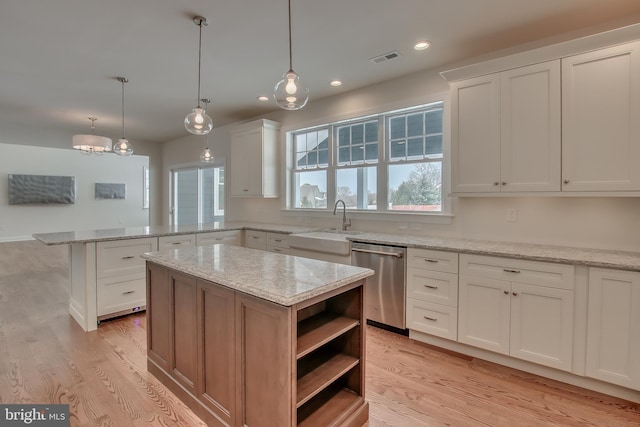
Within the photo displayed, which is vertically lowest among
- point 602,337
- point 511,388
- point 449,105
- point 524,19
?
point 511,388

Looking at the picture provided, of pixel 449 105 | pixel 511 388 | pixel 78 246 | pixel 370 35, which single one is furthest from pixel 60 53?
pixel 511 388

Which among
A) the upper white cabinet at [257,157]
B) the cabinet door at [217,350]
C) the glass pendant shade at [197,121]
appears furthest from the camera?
the upper white cabinet at [257,157]

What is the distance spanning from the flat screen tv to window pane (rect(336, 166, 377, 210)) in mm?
8181

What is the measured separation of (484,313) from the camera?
8.32 ft

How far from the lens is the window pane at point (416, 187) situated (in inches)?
137

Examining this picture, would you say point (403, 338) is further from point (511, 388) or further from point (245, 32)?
point (245, 32)

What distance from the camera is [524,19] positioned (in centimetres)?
247

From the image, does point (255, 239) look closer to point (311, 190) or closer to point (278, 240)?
point (278, 240)

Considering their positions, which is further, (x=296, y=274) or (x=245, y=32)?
(x=245, y=32)

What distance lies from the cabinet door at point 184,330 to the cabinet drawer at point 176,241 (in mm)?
1773

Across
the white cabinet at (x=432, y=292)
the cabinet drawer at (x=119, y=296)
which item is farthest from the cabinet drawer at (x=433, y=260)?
the cabinet drawer at (x=119, y=296)

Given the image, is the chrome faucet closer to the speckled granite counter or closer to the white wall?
the speckled granite counter

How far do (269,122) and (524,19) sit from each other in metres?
3.29

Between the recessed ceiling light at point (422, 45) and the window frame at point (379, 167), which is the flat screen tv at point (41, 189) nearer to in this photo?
the window frame at point (379, 167)
